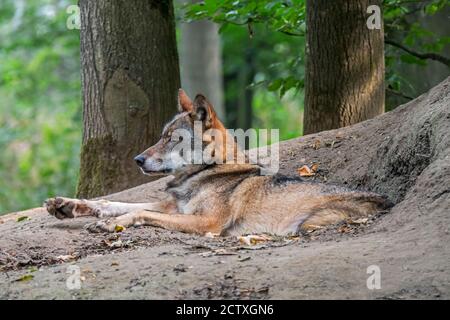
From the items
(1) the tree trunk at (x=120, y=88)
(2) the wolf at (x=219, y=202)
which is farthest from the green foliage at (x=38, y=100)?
(2) the wolf at (x=219, y=202)

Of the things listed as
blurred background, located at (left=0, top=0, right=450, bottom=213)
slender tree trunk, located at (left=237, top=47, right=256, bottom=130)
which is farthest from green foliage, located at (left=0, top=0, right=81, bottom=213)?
slender tree trunk, located at (left=237, top=47, right=256, bottom=130)

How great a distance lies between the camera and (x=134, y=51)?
365 inches

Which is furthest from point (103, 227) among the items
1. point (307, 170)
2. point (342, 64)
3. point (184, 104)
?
point (342, 64)

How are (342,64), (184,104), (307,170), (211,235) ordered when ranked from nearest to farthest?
1. (211,235)
2. (184,104)
3. (307,170)
4. (342,64)

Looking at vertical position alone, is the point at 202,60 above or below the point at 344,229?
above

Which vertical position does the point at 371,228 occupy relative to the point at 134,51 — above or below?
below

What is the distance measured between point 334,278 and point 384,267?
1.15 ft

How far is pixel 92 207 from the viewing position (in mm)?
7703

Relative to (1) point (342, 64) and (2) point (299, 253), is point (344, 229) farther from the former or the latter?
(1) point (342, 64)

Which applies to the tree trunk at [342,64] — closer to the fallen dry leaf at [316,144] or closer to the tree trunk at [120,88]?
the fallen dry leaf at [316,144]

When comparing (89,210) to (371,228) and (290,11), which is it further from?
(290,11)

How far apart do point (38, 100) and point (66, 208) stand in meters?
15.9

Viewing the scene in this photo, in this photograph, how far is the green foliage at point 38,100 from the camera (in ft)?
63.3
